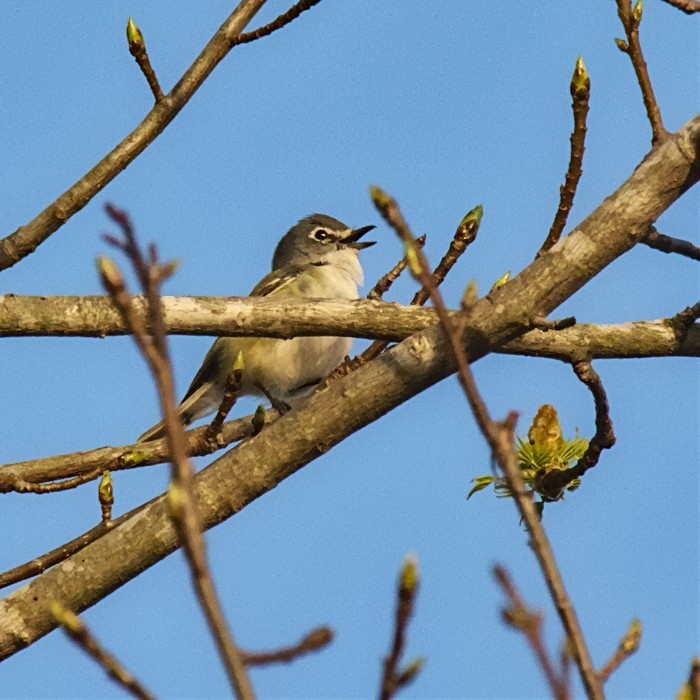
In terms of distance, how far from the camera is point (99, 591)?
5.19m

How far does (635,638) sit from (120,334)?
3.02 m

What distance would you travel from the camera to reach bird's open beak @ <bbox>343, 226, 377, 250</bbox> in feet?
38.8

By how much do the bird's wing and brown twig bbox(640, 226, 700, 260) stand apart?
189 inches

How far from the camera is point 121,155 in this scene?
5699 mm

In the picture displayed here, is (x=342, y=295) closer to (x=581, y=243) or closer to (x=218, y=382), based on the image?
(x=218, y=382)

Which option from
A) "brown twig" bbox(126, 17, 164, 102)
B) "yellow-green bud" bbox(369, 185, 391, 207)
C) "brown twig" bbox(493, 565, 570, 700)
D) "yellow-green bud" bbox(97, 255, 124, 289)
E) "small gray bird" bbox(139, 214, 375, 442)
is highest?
"small gray bird" bbox(139, 214, 375, 442)

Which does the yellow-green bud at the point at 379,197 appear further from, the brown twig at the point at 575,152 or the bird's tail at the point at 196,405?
the bird's tail at the point at 196,405

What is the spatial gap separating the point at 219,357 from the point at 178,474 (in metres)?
8.37

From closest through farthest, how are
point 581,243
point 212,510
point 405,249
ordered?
point 405,249 → point 581,243 → point 212,510

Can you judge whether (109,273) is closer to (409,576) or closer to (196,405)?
(409,576)

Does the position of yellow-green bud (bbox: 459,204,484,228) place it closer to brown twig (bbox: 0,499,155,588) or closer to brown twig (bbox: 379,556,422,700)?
brown twig (bbox: 0,499,155,588)

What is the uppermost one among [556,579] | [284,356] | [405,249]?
[284,356]

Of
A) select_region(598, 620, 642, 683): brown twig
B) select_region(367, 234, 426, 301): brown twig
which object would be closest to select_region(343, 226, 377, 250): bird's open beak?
select_region(367, 234, 426, 301): brown twig

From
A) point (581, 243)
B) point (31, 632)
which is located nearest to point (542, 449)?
point (581, 243)
